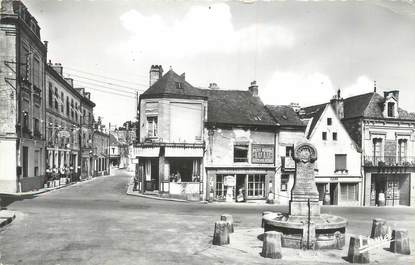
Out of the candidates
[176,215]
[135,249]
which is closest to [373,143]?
[176,215]

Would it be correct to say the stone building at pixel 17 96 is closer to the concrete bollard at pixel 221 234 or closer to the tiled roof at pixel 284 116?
the concrete bollard at pixel 221 234

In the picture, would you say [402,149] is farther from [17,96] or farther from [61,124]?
[61,124]

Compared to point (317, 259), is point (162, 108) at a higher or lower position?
higher

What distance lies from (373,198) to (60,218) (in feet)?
87.3

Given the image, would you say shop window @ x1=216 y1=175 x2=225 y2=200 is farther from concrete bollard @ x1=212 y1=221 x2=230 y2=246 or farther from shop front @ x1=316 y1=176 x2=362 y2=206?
concrete bollard @ x1=212 y1=221 x2=230 y2=246

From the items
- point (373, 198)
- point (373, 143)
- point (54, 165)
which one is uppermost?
Answer: point (373, 143)

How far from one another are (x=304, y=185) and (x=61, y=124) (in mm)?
31432

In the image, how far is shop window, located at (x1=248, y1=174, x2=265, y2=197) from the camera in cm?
3039

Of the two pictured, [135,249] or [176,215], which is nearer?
[135,249]

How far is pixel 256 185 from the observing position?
3062 centimetres

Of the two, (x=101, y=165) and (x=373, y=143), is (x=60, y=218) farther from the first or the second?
(x=101, y=165)

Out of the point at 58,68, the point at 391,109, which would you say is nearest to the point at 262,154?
the point at 391,109

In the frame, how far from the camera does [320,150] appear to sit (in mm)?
32469

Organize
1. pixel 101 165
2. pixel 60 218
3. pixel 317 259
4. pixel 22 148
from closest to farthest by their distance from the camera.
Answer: pixel 317 259 → pixel 60 218 → pixel 22 148 → pixel 101 165
